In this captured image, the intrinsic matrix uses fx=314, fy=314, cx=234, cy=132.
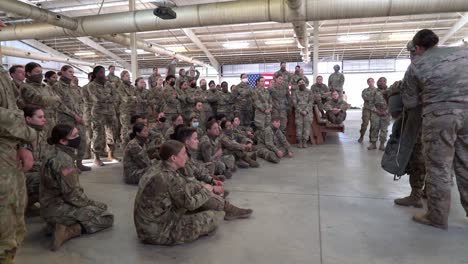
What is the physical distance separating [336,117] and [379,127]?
114cm

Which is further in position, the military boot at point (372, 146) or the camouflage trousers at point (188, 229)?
the military boot at point (372, 146)

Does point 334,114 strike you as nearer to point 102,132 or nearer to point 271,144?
point 271,144

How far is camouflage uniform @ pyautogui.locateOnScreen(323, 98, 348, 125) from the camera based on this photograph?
7988 millimetres

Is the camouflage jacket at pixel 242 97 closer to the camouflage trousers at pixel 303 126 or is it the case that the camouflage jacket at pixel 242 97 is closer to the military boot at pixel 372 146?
the camouflage trousers at pixel 303 126

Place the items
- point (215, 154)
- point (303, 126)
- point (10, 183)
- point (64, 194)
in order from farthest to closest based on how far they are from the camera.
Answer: point (303, 126), point (215, 154), point (64, 194), point (10, 183)

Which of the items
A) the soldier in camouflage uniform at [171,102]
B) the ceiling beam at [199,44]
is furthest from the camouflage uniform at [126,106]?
the ceiling beam at [199,44]

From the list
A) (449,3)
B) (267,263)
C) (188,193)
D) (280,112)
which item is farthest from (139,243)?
(449,3)

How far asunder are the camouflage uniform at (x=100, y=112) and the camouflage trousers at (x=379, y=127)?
225 inches

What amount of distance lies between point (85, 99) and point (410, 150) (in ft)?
20.1

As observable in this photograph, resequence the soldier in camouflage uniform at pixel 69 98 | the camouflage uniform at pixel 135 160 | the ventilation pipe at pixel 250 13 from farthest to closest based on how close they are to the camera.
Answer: the ventilation pipe at pixel 250 13 → the soldier in camouflage uniform at pixel 69 98 → the camouflage uniform at pixel 135 160

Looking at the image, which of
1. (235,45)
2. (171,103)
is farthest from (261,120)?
(235,45)

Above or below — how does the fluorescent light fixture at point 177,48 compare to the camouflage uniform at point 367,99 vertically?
above

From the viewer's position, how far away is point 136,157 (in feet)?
14.7

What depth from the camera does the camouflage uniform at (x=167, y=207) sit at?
8.09 feet
